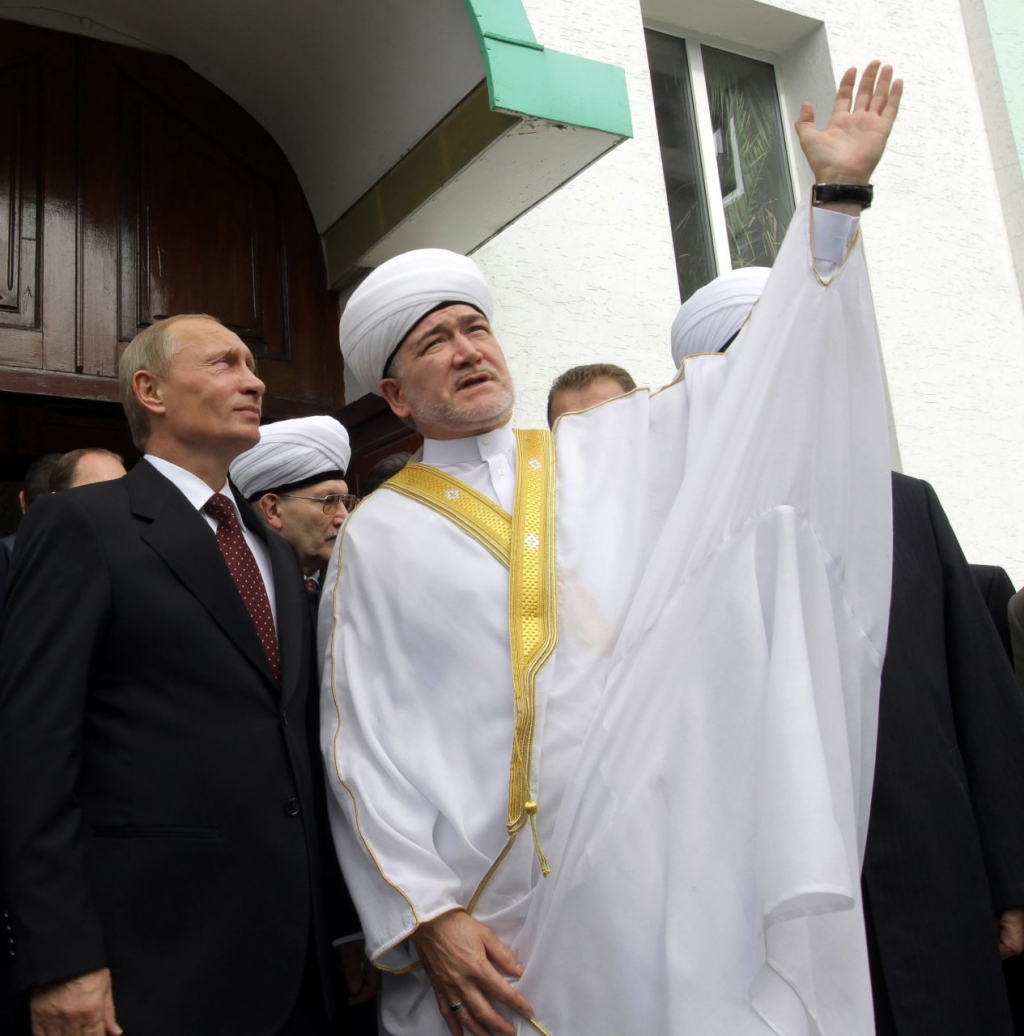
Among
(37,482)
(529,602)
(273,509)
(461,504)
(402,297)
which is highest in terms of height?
(402,297)

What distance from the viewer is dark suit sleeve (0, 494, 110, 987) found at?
6.32 ft

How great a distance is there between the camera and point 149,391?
2.66m

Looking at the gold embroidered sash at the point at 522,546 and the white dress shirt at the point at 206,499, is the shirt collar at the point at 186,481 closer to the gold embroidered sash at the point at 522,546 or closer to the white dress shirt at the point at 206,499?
the white dress shirt at the point at 206,499

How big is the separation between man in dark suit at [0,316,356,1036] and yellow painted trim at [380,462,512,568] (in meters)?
0.39

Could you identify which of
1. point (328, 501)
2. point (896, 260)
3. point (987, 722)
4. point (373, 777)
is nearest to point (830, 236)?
point (987, 722)

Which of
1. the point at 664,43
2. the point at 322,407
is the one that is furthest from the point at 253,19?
the point at 664,43

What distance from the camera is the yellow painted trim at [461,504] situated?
2.43 m

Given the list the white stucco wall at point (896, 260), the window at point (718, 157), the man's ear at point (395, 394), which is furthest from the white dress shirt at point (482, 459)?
the window at point (718, 157)

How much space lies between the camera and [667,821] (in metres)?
1.97

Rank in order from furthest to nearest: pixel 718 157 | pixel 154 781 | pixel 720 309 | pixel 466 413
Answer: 1. pixel 718 157
2. pixel 720 309
3. pixel 466 413
4. pixel 154 781

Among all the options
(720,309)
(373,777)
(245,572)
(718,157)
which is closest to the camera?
(373,777)

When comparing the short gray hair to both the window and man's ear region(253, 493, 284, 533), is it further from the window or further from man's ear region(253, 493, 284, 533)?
the window

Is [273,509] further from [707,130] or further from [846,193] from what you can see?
[707,130]

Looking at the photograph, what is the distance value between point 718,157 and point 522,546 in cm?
403
